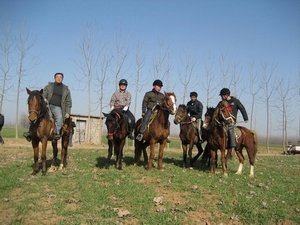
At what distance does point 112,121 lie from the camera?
10.4 m

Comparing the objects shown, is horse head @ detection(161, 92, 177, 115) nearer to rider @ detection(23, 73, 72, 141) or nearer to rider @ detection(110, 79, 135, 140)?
rider @ detection(110, 79, 135, 140)

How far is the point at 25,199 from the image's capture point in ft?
23.6

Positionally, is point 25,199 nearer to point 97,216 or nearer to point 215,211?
point 97,216

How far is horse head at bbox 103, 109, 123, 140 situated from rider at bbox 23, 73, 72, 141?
1.62m

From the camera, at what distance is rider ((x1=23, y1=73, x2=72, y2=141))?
10.3 metres

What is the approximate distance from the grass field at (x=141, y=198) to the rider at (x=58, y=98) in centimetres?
207

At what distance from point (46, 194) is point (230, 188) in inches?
215

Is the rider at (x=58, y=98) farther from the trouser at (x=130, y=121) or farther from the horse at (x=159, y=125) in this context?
the horse at (x=159, y=125)

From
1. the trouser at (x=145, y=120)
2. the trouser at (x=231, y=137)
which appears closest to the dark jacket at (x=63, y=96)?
the trouser at (x=145, y=120)

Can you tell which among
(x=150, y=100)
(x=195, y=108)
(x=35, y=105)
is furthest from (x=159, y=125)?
(x=35, y=105)

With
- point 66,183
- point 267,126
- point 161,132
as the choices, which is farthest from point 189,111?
point 267,126

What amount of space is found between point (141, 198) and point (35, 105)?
474cm

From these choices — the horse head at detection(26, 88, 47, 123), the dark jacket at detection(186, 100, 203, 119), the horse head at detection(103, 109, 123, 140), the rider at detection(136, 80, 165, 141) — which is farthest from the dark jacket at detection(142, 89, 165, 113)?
the horse head at detection(26, 88, 47, 123)

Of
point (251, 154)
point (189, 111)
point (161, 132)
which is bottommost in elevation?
point (251, 154)
